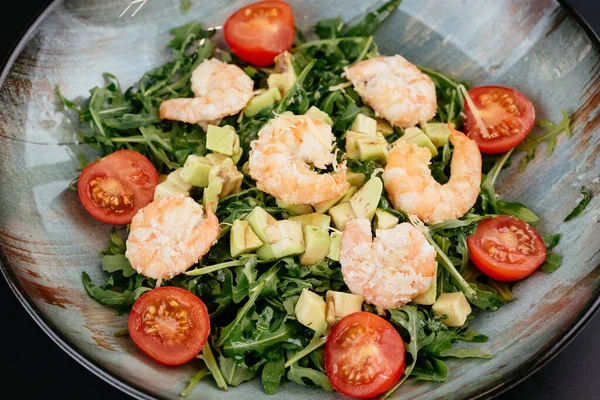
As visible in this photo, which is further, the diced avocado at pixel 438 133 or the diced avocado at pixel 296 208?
the diced avocado at pixel 438 133

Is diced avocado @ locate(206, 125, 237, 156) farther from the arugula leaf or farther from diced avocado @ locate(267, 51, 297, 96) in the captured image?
the arugula leaf

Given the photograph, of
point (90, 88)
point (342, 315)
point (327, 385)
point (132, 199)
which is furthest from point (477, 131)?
point (90, 88)

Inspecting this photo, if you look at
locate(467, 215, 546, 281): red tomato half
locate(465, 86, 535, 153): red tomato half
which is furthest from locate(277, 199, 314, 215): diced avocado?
locate(465, 86, 535, 153): red tomato half

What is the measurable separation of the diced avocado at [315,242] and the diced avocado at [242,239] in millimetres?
225

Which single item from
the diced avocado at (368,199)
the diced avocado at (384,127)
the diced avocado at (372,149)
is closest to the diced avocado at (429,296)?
the diced avocado at (368,199)

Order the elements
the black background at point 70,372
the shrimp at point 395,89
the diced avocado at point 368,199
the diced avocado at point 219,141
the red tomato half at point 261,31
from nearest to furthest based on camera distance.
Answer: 1. the diced avocado at point 368,199
2. the black background at point 70,372
3. the diced avocado at point 219,141
4. the shrimp at point 395,89
5. the red tomato half at point 261,31

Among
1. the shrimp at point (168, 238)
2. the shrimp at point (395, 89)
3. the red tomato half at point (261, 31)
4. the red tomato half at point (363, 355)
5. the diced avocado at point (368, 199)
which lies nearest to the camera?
the red tomato half at point (363, 355)

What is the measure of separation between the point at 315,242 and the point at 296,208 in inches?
9.3

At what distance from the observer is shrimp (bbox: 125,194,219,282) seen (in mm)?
3180

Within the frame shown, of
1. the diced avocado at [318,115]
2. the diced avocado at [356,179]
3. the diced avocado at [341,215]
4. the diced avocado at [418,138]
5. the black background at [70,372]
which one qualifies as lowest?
the black background at [70,372]

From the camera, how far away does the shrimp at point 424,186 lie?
11.0 ft

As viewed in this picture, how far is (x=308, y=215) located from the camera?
11.1ft

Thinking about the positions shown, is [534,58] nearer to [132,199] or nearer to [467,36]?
[467,36]

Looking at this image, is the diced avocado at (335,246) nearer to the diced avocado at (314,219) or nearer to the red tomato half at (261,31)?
the diced avocado at (314,219)
